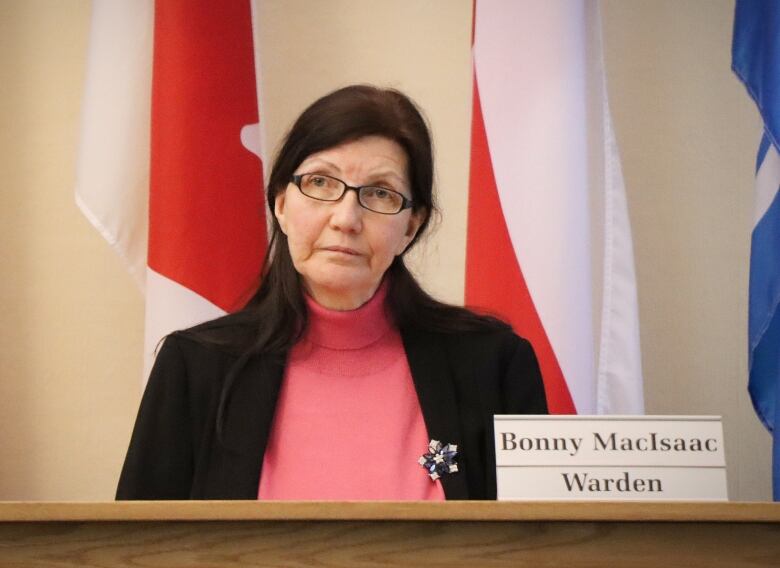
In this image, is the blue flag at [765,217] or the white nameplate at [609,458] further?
the blue flag at [765,217]

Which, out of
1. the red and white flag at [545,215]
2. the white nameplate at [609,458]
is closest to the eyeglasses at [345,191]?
the red and white flag at [545,215]

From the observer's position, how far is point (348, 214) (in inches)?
70.9

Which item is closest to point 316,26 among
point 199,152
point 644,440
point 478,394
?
point 199,152

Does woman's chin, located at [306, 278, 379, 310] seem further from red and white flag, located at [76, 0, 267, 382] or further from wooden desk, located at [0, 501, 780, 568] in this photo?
wooden desk, located at [0, 501, 780, 568]

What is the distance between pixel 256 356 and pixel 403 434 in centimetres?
29

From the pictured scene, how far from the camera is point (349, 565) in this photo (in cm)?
108

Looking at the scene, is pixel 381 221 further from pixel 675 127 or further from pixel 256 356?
pixel 675 127

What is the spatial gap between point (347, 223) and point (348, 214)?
0.02 metres

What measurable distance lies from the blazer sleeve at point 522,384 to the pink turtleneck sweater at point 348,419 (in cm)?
18

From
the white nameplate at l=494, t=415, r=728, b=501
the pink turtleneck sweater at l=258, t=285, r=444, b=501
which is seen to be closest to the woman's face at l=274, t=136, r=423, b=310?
the pink turtleneck sweater at l=258, t=285, r=444, b=501

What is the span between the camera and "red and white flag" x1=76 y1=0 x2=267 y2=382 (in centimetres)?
238

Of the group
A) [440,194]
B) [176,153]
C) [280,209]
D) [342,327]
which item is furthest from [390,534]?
[440,194]

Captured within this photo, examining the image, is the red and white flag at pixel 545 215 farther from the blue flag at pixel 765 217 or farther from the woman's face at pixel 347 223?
the woman's face at pixel 347 223

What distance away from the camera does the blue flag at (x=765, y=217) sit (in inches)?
88.4
